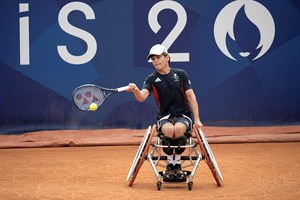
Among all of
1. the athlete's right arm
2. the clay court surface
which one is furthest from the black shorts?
the clay court surface

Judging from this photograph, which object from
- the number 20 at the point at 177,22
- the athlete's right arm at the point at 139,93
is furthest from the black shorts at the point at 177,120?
the number 20 at the point at 177,22

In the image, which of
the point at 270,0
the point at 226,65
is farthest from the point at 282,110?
the point at 270,0

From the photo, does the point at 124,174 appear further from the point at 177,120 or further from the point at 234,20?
the point at 234,20

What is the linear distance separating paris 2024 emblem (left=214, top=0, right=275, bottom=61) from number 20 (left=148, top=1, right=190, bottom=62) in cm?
48

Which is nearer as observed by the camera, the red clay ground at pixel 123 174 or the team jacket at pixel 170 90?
the red clay ground at pixel 123 174

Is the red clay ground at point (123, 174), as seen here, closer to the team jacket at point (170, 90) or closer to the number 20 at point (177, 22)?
the team jacket at point (170, 90)

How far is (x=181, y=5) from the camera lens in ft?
29.0

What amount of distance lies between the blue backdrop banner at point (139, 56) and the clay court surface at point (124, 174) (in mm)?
550

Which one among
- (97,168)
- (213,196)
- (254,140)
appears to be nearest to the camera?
(213,196)

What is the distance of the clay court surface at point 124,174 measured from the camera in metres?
5.04

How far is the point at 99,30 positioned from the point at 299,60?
9.39 ft

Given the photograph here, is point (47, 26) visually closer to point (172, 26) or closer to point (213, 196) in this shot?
point (172, 26)

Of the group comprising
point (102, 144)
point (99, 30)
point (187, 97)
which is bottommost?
point (102, 144)

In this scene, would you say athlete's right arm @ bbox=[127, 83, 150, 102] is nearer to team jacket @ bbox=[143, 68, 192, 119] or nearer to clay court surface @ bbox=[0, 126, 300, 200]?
team jacket @ bbox=[143, 68, 192, 119]
